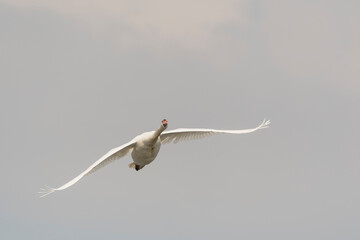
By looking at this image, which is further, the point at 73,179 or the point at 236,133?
the point at 236,133

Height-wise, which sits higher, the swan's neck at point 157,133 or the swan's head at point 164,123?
the swan's head at point 164,123

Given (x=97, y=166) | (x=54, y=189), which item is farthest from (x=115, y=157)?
(x=54, y=189)

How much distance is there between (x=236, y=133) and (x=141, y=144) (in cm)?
832

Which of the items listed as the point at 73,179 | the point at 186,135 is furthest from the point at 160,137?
the point at 73,179

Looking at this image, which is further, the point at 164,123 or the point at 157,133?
the point at 157,133

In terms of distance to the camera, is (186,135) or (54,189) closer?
(54,189)

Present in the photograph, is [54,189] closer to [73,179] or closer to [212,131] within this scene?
[73,179]

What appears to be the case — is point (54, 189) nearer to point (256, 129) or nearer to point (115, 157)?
point (115, 157)

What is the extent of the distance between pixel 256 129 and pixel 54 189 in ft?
54.2

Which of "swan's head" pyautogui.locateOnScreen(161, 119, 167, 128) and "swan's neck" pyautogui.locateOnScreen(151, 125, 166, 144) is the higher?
"swan's head" pyautogui.locateOnScreen(161, 119, 167, 128)

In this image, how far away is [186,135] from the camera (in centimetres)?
8694

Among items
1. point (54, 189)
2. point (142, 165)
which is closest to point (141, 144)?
point (142, 165)

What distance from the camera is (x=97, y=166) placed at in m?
83.7

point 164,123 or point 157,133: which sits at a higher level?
point 164,123
